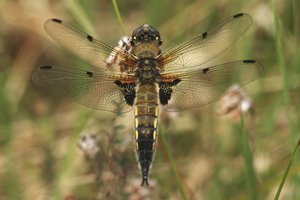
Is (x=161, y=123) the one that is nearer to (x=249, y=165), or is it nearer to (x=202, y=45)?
(x=202, y=45)

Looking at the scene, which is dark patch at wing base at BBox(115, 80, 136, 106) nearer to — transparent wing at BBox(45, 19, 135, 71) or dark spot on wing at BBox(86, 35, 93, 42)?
transparent wing at BBox(45, 19, 135, 71)

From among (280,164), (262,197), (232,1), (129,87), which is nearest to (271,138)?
(280,164)

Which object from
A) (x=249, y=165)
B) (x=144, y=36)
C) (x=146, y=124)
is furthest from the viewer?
(x=144, y=36)

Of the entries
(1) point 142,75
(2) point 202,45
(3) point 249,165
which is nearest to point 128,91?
(1) point 142,75

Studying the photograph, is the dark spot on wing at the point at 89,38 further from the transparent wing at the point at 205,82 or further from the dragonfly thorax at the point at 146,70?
the transparent wing at the point at 205,82

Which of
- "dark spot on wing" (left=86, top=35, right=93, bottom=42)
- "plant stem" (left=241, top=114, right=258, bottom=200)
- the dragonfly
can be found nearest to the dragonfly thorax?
the dragonfly

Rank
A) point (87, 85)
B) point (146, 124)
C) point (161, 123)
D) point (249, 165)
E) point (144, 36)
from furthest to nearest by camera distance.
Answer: point (161, 123), point (144, 36), point (87, 85), point (146, 124), point (249, 165)
